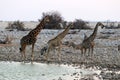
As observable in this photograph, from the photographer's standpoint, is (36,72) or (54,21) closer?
(36,72)

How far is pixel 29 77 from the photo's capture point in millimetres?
10391

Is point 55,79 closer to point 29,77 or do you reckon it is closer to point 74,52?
point 29,77

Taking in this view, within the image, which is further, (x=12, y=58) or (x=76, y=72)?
(x=12, y=58)

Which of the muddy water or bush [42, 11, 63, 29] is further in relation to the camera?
bush [42, 11, 63, 29]

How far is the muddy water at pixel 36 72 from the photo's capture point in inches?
410

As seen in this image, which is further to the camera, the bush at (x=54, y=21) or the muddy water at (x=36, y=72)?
the bush at (x=54, y=21)

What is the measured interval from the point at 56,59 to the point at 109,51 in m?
4.75

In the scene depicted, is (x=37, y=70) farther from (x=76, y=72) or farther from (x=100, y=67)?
(x=100, y=67)

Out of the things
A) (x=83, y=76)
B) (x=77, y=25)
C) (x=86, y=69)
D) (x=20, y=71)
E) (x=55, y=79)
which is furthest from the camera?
(x=77, y=25)

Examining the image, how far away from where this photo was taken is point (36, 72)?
11.4m

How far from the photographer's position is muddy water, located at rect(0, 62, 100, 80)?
1041 centimetres

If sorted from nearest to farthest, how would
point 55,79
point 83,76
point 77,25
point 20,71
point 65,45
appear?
point 55,79, point 83,76, point 20,71, point 65,45, point 77,25

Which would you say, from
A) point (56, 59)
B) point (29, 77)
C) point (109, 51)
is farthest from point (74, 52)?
point (29, 77)

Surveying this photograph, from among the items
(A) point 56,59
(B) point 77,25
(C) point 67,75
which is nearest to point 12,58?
(A) point 56,59
